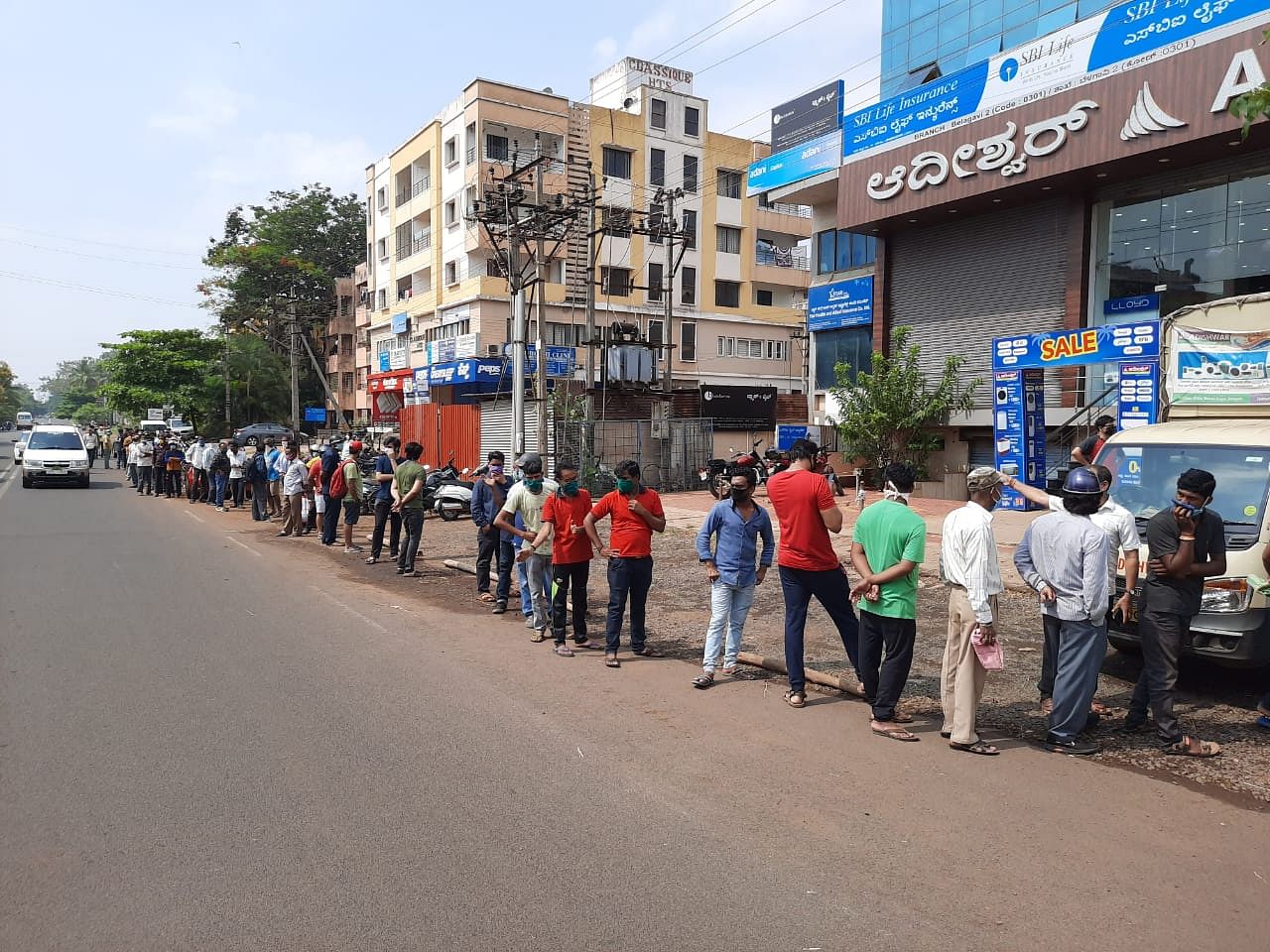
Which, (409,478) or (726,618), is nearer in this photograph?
(726,618)

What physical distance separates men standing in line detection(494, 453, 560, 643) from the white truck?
5001mm

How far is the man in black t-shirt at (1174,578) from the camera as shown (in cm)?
574

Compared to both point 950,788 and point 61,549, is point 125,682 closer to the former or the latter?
point 950,788

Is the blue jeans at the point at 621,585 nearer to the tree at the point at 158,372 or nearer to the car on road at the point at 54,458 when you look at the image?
the car on road at the point at 54,458

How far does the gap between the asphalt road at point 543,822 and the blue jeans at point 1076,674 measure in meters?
0.28

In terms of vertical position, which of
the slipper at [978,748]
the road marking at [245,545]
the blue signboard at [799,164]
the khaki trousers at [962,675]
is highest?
the blue signboard at [799,164]

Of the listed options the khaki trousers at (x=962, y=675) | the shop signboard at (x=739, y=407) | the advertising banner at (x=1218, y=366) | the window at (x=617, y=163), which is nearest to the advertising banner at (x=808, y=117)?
the shop signboard at (x=739, y=407)

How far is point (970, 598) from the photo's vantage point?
18.4ft

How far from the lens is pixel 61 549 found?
14000 mm

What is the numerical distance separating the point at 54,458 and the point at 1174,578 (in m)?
29.5

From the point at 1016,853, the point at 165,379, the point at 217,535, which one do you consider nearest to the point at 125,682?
the point at 1016,853

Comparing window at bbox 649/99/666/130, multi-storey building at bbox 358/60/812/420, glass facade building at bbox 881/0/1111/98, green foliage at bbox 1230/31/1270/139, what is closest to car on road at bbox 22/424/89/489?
multi-storey building at bbox 358/60/812/420

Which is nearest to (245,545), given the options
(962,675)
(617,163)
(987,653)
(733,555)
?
(733,555)

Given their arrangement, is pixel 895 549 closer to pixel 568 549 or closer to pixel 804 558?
pixel 804 558
